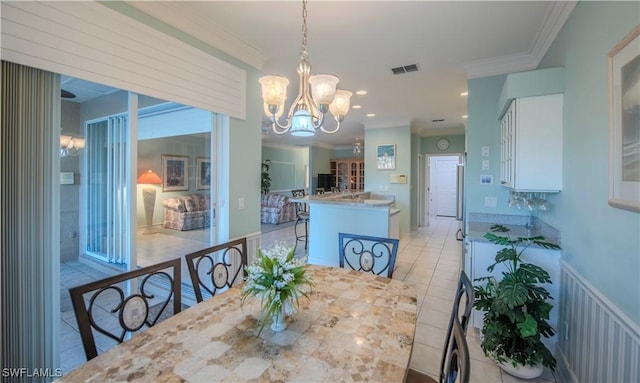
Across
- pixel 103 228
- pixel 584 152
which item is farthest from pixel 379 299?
pixel 103 228

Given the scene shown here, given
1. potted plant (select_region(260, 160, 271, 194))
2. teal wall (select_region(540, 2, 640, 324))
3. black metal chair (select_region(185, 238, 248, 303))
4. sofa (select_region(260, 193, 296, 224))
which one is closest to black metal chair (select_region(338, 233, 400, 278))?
black metal chair (select_region(185, 238, 248, 303))

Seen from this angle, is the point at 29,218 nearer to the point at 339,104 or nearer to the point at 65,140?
the point at 65,140

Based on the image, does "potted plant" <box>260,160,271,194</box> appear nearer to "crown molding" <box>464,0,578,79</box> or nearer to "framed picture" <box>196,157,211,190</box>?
"framed picture" <box>196,157,211,190</box>

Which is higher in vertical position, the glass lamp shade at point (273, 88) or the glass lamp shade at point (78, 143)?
the glass lamp shade at point (273, 88)

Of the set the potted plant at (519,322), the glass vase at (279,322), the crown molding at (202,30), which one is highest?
the crown molding at (202,30)

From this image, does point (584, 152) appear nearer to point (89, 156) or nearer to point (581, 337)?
point (581, 337)

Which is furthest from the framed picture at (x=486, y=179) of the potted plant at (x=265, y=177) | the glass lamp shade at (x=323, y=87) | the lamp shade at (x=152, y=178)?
the potted plant at (x=265, y=177)

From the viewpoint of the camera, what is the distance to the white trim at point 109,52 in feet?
4.82

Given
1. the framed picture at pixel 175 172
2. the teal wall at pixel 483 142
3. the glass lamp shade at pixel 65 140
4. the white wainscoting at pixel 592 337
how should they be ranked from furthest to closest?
the framed picture at pixel 175 172, the teal wall at pixel 483 142, the glass lamp shade at pixel 65 140, the white wainscoting at pixel 592 337

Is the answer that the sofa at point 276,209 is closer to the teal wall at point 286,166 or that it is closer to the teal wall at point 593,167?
the teal wall at point 286,166

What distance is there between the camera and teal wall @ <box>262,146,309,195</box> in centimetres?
1042

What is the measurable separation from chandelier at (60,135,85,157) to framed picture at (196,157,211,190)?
978mm

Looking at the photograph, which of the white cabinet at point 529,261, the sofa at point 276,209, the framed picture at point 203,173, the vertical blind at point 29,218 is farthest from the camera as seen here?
the sofa at point 276,209

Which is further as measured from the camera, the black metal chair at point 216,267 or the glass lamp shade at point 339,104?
the glass lamp shade at point 339,104
